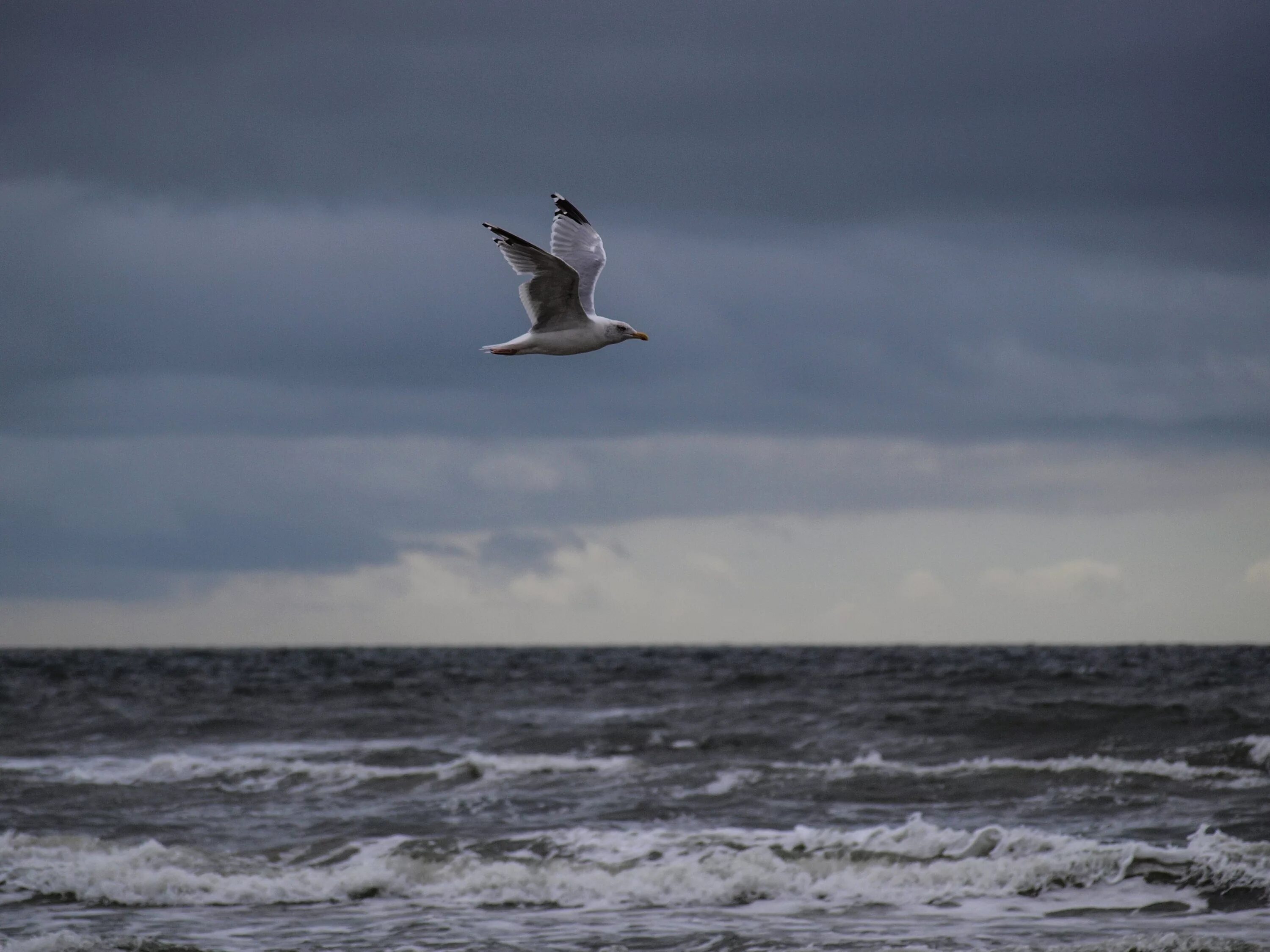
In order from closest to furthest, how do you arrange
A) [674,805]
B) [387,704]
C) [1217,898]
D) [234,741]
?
[1217,898] → [674,805] → [234,741] → [387,704]

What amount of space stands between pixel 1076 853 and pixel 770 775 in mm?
6493

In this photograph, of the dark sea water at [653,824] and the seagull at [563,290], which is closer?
the seagull at [563,290]

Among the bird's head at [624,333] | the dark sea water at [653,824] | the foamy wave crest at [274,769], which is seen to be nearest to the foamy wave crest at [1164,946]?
the dark sea water at [653,824]

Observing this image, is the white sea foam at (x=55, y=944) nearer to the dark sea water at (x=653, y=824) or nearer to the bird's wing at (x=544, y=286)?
the dark sea water at (x=653, y=824)

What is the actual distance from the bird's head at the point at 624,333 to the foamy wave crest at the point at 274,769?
9.63 m

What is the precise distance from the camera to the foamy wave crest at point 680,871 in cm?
1373

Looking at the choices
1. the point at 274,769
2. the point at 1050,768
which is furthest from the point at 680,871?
the point at 274,769

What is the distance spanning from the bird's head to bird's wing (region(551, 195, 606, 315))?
0.27 meters

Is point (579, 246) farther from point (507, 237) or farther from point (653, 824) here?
point (653, 824)

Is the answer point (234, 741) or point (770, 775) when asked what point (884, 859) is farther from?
point (234, 741)

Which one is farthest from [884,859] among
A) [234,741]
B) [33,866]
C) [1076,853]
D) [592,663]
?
[592,663]

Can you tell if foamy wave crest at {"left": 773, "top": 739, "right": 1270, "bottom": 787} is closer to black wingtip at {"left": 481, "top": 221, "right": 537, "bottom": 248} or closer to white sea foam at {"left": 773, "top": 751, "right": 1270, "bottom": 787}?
white sea foam at {"left": 773, "top": 751, "right": 1270, "bottom": 787}

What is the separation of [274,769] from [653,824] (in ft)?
24.6

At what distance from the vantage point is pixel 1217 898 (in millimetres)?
13180
